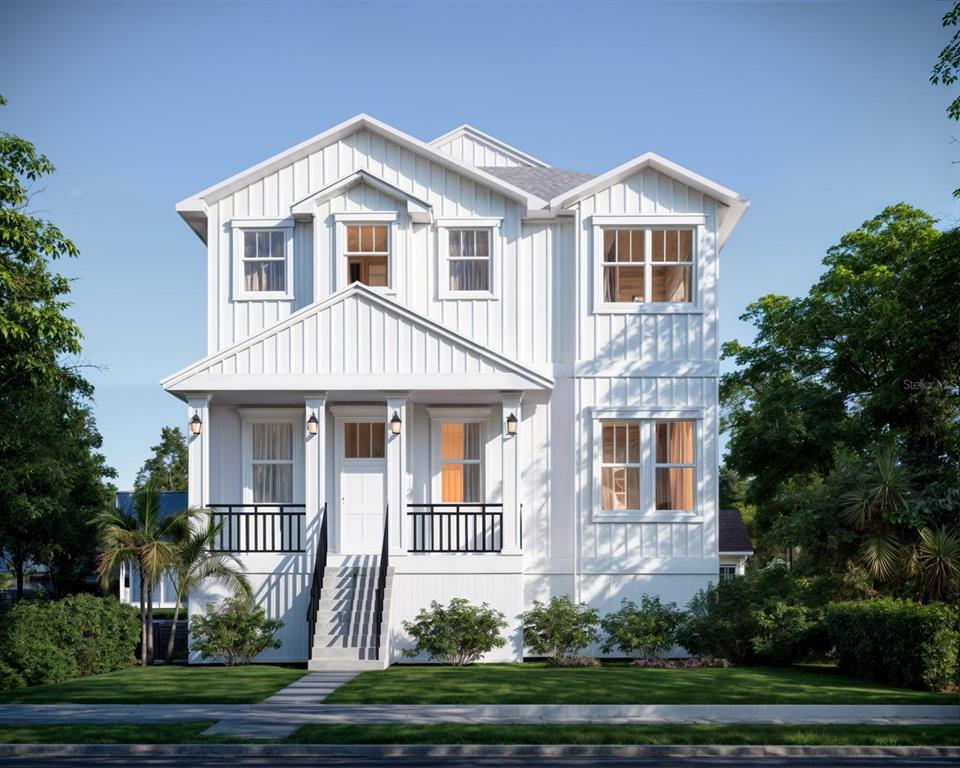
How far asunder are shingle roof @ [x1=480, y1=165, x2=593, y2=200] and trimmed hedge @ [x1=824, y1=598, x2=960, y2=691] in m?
10.6

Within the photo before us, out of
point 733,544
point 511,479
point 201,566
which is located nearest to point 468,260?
point 511,479

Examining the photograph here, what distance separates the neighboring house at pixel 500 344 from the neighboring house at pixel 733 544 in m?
23.5

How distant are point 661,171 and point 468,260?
436 cm

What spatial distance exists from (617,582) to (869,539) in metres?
4.94

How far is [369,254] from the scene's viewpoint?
21.8 metres

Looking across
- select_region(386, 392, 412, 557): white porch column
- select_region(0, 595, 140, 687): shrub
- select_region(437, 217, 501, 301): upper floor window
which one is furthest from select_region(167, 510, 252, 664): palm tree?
select_region(437, 217, 501, 301): upper floor window

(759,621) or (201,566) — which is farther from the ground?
(201,566)

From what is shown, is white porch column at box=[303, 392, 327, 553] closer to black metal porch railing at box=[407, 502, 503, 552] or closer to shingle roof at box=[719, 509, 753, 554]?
black metal porch railing at box=[407, 502, 503, 552]

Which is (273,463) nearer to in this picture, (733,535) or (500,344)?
(500,344)

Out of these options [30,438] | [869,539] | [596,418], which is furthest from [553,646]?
[30,438]

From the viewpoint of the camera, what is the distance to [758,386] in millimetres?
36000

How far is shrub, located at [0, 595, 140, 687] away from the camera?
16.6 metres

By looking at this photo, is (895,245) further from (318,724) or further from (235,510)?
(318,724)

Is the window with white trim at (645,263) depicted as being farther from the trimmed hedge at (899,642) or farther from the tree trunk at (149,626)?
the tree trunk at (149,626)
